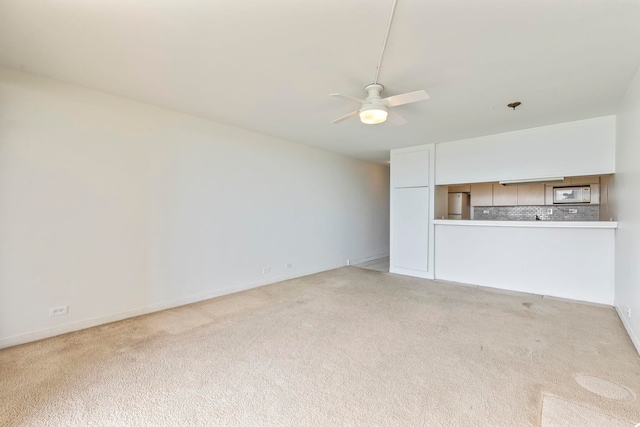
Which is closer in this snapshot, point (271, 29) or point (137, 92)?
point (271, 29)

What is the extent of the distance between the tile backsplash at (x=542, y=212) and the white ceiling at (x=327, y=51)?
203cm

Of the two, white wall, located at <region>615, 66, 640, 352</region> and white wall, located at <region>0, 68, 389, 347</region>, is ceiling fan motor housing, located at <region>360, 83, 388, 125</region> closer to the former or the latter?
white wall, located at <region>615, 66, 640, 352</region>

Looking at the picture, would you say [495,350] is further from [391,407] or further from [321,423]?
[321,423]

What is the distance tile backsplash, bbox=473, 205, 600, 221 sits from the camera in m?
4.95

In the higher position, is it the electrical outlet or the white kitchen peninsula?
the white kitchen peninsula

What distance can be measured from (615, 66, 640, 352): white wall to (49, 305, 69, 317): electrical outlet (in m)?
5.45

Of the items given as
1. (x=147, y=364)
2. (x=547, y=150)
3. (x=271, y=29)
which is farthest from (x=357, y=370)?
(x=547, y=150)

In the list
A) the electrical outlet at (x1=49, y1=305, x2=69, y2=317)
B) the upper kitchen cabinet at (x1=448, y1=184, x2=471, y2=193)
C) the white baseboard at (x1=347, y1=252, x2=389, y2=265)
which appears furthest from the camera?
the white baseboard at (x1=347, y1=252, x2=389, y2=265)

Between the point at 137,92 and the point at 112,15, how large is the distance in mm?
1372

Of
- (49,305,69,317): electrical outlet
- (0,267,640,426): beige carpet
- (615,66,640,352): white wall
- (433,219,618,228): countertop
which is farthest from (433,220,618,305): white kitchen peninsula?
(49,305,69,317): electrical outlet

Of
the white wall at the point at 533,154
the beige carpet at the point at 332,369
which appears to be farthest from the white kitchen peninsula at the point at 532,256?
the white wall at the point at 533,154

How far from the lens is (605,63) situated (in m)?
2.46

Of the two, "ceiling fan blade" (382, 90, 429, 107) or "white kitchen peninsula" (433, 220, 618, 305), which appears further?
"white kitchen peninsula" (433, 220, 618, 305)

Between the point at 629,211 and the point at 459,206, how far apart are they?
320cm
